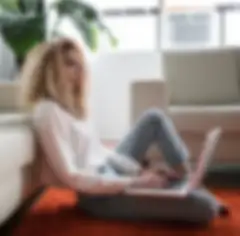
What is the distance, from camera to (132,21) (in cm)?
463

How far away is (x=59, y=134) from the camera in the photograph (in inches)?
71.4

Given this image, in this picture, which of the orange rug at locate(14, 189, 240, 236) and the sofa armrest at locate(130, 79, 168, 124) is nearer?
the orange rug at locate(14, 189, 240, 236)

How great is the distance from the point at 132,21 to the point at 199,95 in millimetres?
1699

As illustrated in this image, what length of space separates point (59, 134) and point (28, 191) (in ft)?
0.75

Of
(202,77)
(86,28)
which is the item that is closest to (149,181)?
(202,77)

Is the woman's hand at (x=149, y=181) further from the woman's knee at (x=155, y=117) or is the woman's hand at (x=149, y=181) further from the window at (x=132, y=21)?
the window at (x=132, y=21)

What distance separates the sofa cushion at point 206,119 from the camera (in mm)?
2607

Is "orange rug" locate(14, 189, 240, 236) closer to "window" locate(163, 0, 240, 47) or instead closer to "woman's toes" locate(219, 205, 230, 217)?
→ "woman's toes" locate(219, 205, 230, 217)

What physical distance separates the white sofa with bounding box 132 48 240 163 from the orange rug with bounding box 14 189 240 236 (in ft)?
1.93

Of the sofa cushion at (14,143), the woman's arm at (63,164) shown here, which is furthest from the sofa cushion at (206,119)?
the sofa cushion at (14,143)

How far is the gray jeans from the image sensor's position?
187cm

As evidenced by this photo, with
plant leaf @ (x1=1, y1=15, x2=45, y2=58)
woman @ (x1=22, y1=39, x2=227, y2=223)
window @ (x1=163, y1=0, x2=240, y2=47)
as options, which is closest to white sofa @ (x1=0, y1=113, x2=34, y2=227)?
woman @ (x1=22, y1=39, x2=227, y2=223)

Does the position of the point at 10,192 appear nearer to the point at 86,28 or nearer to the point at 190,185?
the point at 190,185

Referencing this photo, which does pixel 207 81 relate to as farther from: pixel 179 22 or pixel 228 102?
pixel 179 22
